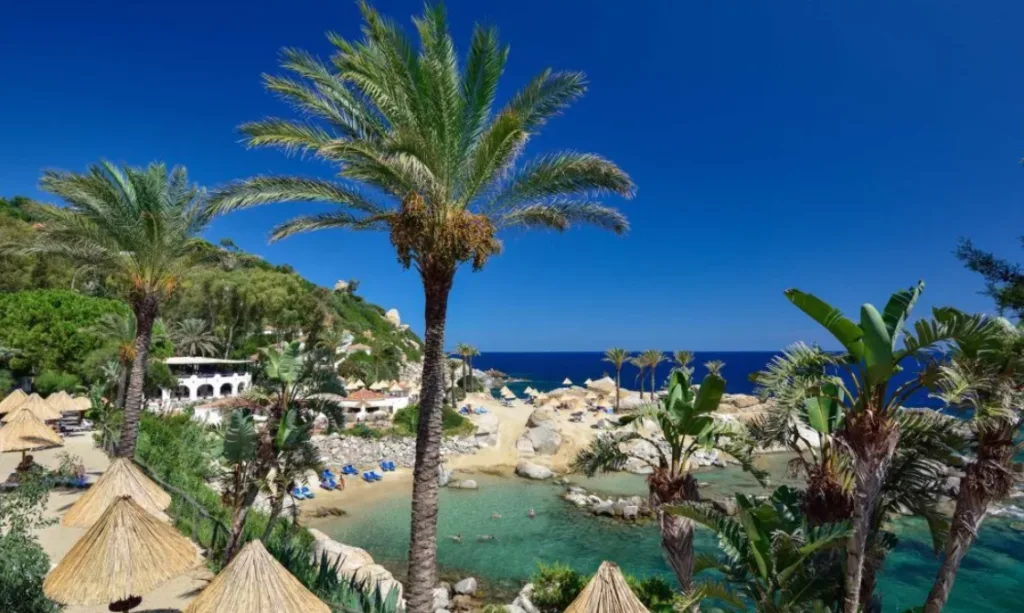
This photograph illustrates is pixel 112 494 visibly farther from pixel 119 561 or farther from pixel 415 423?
pixel 415 423

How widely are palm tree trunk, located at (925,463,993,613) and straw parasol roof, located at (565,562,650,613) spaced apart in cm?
402

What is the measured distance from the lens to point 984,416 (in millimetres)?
5969

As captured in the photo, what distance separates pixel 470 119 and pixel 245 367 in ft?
136

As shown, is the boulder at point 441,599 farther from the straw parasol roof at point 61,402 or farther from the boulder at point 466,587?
the straw parasol roof at point 61,402

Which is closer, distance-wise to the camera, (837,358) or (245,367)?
(837,358)

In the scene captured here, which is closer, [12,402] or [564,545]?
[12,402]

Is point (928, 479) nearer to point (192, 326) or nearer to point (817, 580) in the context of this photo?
point (817, 580)

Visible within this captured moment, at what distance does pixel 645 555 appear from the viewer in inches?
755

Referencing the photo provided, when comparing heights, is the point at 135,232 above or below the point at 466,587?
above

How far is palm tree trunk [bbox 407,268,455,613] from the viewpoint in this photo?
8.02 m

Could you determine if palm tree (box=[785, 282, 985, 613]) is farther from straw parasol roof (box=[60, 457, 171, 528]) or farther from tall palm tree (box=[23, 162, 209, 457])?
tall palm tree (box=[23, 162, 209, 457])

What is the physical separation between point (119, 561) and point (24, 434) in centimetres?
1124

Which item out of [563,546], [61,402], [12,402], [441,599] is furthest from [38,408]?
[563,546]

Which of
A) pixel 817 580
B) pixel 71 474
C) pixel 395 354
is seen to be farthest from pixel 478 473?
pixel 395 354
